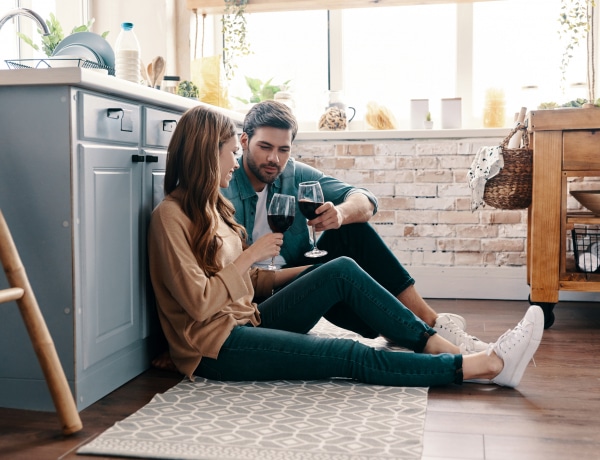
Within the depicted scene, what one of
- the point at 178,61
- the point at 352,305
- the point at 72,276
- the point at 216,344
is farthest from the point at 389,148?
the point at 72,276

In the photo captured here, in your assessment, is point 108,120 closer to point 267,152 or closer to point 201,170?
point 201,170

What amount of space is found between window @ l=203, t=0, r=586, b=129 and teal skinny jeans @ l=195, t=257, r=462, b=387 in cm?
211

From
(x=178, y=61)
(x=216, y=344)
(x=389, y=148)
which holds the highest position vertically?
(x=178, y=61)

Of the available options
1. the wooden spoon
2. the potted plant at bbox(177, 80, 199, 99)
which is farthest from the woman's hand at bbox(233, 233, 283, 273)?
the potted plant at bbox(177, 80, 199, 99)

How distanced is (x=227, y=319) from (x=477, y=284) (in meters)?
2.05

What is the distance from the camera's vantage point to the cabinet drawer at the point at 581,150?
311 centimetres

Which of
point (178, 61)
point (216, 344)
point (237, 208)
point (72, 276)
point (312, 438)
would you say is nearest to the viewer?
point (312, 438)

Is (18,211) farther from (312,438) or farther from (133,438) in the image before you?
(312,438)

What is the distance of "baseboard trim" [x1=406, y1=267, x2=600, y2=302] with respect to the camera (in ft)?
12.5

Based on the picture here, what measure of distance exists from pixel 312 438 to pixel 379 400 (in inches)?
13.5

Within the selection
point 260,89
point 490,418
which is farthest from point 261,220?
point 260,89

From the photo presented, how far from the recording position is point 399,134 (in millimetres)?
3893

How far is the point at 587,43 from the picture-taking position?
377 centimetres

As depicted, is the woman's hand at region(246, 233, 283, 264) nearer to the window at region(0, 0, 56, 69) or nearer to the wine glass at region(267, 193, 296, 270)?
the wine glass at region(267, 193, 296, 270)
